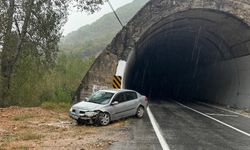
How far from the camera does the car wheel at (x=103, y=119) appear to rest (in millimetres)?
15719

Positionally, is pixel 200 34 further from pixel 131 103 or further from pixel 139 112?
pixel 131 103

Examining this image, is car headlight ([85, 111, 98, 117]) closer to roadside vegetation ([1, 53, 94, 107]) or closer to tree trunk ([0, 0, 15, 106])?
roadside vegetation ([1, 53, 94, 107])

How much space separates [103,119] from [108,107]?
729 mm

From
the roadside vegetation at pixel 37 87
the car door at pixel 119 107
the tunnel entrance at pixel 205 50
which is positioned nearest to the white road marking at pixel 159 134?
the car door at pixel 119 107

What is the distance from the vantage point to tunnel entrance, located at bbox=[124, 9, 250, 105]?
24828mm

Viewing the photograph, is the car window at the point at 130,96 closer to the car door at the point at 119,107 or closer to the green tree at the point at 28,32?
the car door at the point at 119,107

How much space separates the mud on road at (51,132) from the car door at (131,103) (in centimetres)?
63

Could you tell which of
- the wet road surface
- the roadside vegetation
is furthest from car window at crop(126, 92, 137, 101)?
the roadside vegetation

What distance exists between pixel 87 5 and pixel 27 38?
4.52m

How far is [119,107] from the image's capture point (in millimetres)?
17078

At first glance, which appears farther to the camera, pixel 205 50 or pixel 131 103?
pixel 205 50

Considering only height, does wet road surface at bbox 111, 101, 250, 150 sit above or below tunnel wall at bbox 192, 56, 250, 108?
below

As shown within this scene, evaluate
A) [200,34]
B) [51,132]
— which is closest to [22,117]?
[51,132]

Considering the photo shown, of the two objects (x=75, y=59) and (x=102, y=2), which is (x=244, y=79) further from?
(x=75, y=59)
